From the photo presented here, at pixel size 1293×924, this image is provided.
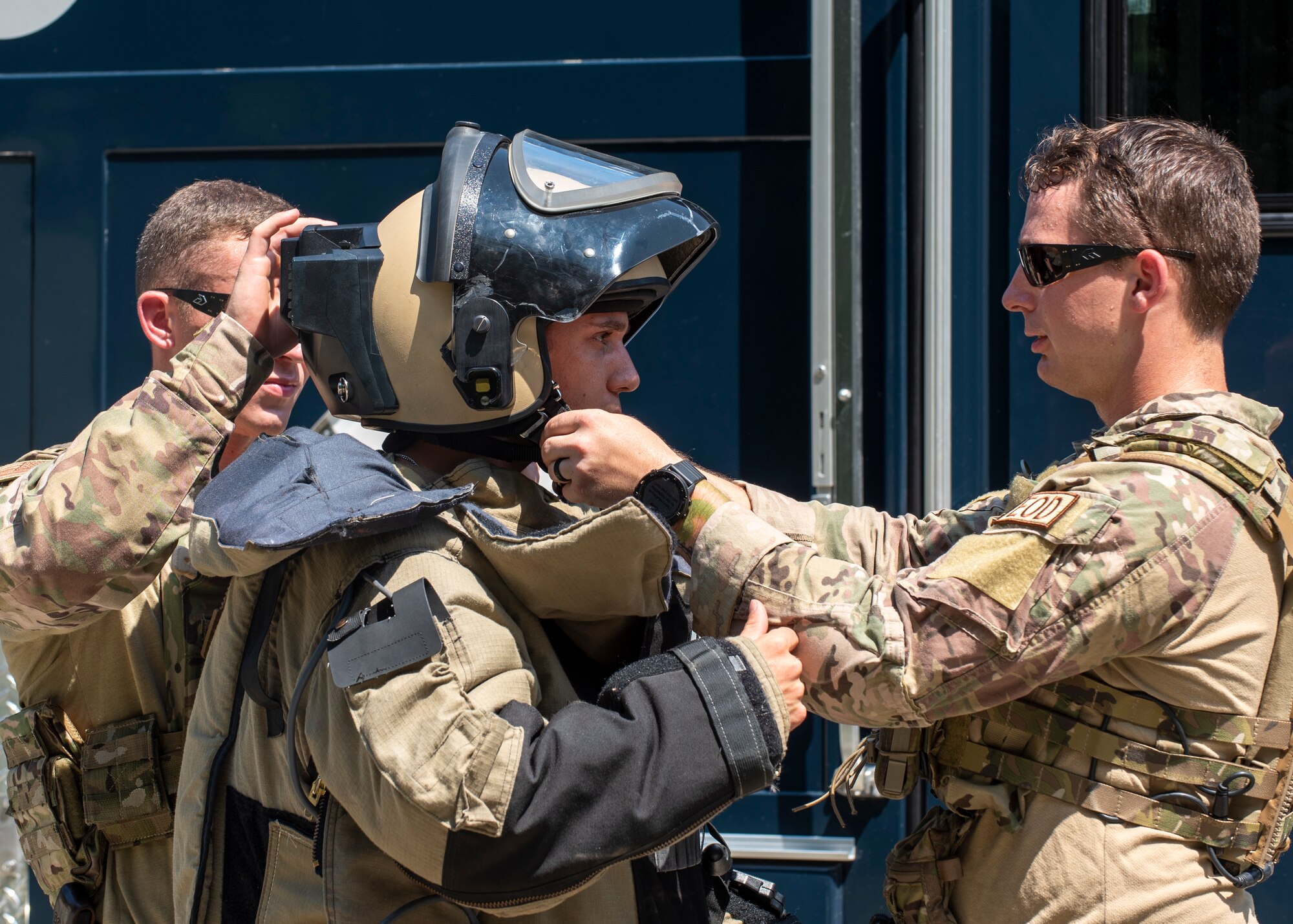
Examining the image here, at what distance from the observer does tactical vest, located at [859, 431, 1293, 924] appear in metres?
1.69

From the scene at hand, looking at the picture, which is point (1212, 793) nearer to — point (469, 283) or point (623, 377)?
point (623, 377)

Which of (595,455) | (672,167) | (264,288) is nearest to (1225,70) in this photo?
(672,167)

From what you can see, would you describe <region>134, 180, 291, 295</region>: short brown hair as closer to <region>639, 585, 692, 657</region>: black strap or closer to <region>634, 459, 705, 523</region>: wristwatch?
<region>634, 459, 705, 523</region>: wristwatch

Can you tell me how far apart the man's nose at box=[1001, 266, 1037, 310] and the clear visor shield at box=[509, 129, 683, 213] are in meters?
0.70

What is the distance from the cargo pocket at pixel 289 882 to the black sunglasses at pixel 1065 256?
1.45 metres

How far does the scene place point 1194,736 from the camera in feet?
5.56

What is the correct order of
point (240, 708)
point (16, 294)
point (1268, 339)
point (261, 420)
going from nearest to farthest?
point (240, 708) < point (261, 420) < point (1268, 339) < point (16, 294)

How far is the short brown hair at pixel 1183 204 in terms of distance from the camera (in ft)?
6.14

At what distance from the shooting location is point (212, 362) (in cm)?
180

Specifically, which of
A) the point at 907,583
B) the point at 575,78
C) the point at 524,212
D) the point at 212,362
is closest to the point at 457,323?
the point at 524,212

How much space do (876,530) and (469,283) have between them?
1.00 metres

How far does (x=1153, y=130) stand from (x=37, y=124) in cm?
251

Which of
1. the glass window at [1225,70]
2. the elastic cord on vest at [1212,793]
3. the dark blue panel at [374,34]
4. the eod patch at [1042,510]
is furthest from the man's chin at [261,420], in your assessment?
the glass window at [1225,70]

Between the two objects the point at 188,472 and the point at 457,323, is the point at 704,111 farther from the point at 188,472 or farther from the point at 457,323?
the point at 188,472
